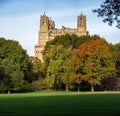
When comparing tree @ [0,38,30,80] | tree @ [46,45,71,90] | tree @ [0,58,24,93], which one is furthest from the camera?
tree @ [0,38,30,80]

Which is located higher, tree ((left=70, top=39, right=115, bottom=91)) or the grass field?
tree ((left=70, top=39, right=115, bottom=91))

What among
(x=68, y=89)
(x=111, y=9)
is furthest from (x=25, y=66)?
(x=111, y=9)

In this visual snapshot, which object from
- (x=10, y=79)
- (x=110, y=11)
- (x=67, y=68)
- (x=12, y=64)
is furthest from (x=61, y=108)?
(x=67, y=68)

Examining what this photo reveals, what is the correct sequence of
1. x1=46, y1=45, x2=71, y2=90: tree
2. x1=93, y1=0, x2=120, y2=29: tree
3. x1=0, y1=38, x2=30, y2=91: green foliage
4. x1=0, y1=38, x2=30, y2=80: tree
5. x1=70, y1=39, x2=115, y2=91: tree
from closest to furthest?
x1=93, y1=0, x2=120, y2=29: tree < x1=0, y1=38, x2=30, y2=91: green foliage < x1=70, y1=39, x2=115, y2=91: tree < x1=46, y1=45, x2=71, y2=90: tree < x1=0, y1=38, x2=30, y2=80: tree

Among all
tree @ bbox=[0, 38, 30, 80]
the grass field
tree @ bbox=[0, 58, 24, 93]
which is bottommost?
the grass field

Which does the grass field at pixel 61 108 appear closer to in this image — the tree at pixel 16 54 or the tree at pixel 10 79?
the tree at pixel 10 79

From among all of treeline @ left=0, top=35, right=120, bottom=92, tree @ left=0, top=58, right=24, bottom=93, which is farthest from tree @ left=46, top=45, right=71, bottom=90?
tree @ left=0, top=58, right=24, bottom=93

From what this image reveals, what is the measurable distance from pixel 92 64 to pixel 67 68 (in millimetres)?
7444

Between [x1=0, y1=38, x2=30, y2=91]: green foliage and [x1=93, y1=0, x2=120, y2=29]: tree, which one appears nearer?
[x1=93, y1=0, x2=120, y2=29]: tree

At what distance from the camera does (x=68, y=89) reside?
95688 mm

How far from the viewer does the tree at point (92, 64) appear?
8556 cm

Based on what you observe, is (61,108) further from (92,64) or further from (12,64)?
(12,64)

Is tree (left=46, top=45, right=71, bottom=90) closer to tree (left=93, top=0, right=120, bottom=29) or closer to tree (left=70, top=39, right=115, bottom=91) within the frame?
tree (left=70, top=39, right=115, bottom=91)

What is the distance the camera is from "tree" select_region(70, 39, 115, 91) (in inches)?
3369
